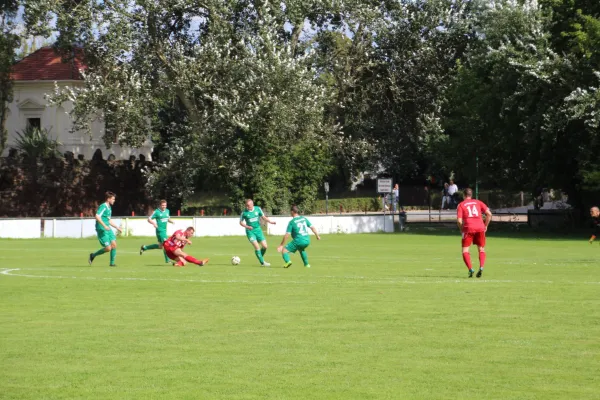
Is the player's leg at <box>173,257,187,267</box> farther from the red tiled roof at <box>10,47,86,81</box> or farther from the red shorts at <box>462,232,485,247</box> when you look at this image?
the red tiled roof at <box>10,47,86,81</box>

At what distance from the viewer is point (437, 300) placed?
19.0m

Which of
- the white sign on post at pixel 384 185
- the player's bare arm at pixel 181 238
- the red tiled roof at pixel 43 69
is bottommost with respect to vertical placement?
the player's bare arm at pixel 181 238

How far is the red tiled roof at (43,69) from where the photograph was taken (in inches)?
3393

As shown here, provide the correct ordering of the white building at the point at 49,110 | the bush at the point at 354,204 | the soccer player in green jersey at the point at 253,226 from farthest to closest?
1. the white building at the point at 49,110
2. the bush at the point at 354,204
3. the soccer player in green jersey at the point at 253,226

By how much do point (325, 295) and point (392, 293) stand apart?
1301 millimetres

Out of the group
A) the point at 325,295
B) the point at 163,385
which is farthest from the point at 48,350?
the point at 325,295

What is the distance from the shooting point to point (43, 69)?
288 feet

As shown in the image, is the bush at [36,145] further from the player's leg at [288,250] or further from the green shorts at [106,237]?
the player's leg at [288,250]

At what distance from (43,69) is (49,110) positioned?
13.5 ft

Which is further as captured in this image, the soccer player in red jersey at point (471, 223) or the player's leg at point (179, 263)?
the player's leg at point (179, 263)

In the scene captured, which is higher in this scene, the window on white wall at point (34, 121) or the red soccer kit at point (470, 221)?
the window on white wall at point (34, 121)

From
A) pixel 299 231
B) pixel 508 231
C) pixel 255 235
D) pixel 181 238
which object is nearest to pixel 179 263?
pixel 181 238

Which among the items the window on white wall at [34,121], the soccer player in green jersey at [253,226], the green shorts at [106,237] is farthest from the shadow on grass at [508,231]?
the window on white wall at [34,121]

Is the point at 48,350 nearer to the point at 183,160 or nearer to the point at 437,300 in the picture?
the point at 437,300
